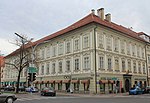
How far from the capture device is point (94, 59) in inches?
1543

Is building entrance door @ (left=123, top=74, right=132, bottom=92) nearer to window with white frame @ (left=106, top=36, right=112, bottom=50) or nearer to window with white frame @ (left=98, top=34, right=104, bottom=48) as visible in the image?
window with white frame @ (left=106, top=36, right=112, bottom=50)

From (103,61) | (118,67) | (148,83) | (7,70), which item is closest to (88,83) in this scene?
(103,61)

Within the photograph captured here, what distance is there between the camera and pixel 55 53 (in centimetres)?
5134

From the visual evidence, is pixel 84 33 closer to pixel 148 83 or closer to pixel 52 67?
pixel 52 67

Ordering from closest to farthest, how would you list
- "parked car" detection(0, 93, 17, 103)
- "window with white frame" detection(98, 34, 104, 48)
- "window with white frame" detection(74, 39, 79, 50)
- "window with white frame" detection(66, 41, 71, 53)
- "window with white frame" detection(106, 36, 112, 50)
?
"parked car" detection(0, 93, 17, 103) < "window with white frame" detection(98, 34, 104, 48) < "window with white frame" detection(106, 36, 112, 50) < "window with white frame" detection(74, 39, 79, 50) < "window with white frame" detection(66, 41, 71, 53)

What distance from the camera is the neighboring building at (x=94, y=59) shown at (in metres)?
39.9

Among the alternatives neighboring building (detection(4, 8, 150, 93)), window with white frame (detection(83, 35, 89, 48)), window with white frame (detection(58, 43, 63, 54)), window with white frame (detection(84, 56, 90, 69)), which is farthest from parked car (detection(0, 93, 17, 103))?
window with white frame (detection(58, 43, 63, 54))

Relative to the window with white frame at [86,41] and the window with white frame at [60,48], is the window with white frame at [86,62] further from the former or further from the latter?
the window with white frame at [60,48]

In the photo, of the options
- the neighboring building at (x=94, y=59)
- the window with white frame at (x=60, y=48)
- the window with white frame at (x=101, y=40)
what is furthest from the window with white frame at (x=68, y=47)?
the window with white frame at (x=101, y=40)

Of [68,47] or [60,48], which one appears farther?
[60,48]

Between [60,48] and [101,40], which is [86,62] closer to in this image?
[101,40]

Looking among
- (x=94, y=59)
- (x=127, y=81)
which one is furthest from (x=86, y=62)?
(x=127, y=81)

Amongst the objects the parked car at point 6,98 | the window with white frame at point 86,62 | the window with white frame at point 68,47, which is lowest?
the parked car at point 6,98

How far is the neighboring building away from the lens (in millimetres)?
39938
